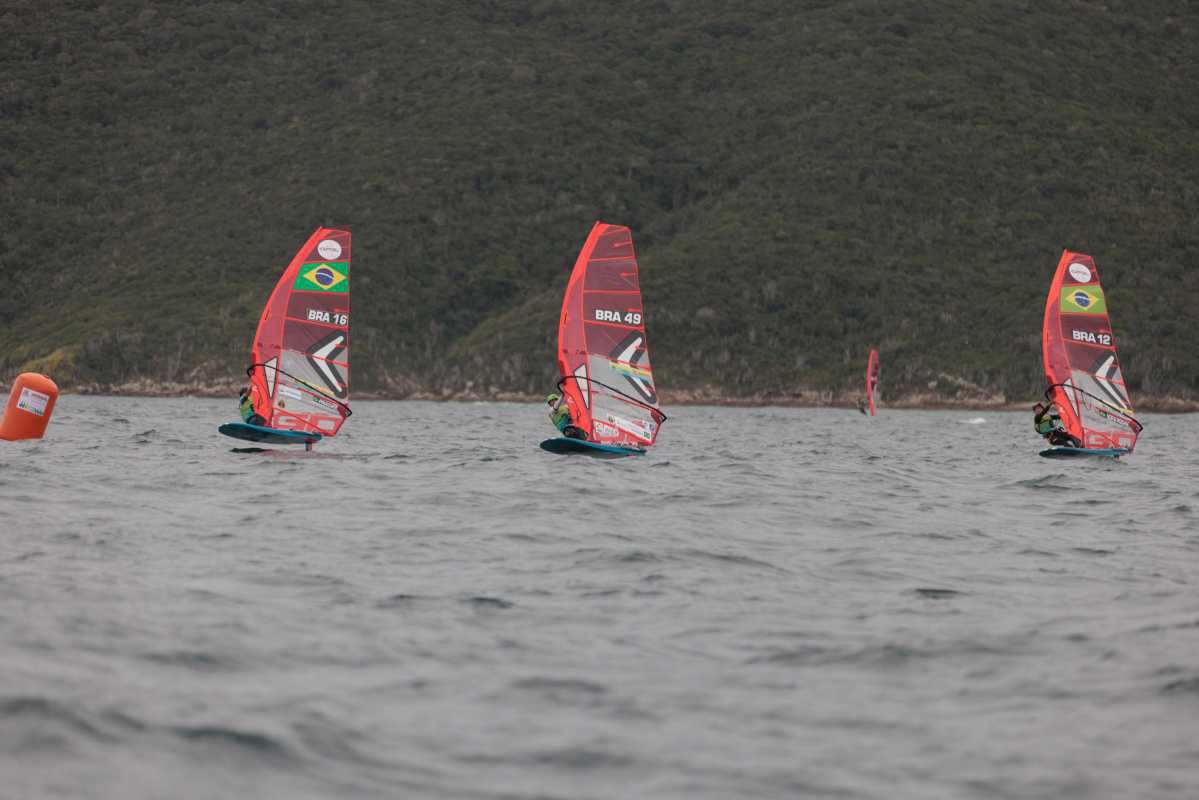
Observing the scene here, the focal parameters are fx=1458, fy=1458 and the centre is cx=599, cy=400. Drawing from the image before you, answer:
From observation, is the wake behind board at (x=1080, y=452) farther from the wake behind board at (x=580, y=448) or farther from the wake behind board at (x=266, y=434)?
the wake behind board at (x=266, y=434)

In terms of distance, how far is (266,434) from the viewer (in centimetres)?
3272

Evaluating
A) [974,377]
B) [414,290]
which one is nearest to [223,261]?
[414,290]

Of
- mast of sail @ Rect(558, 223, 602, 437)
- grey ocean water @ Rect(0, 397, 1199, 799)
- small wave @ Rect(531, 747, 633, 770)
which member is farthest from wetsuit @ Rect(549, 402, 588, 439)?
small wave @ Rect(531, 747, 633, 770)

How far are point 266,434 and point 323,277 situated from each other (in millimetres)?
4218

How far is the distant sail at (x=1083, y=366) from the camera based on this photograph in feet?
127

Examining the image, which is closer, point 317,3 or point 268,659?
point 268,659

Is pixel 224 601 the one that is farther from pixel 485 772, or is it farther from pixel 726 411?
pixel 726 411

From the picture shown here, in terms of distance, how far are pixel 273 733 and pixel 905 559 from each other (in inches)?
377

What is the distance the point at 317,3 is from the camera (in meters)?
142

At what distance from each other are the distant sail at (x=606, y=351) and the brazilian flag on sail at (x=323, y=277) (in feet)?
18.1

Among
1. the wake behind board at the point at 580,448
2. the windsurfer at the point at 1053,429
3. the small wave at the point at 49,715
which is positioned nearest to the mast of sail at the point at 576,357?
the wake behind board at the point at 580,448

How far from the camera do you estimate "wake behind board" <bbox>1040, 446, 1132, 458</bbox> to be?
3731 centimetres

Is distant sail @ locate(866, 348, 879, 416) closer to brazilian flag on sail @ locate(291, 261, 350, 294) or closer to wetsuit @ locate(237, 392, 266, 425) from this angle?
brazilian flag on sail @ locate(291, 261, 350, 294)

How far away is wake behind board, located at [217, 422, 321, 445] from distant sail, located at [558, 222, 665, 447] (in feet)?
19.7
